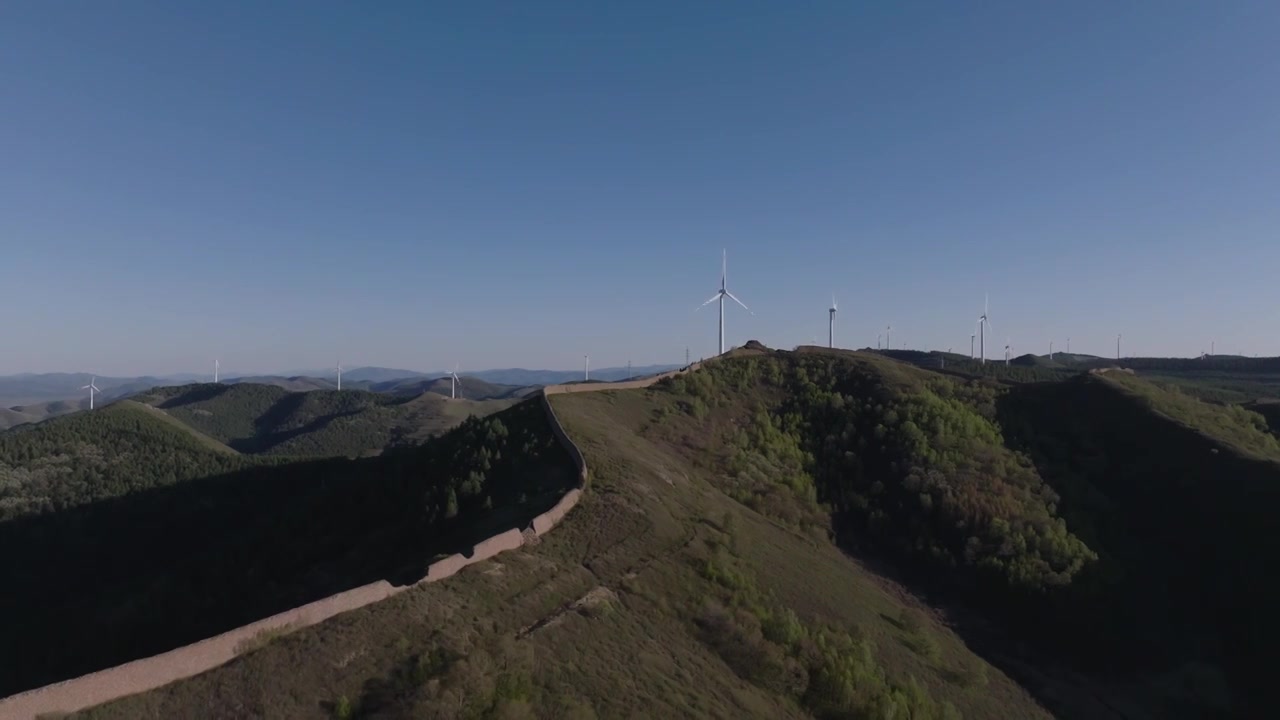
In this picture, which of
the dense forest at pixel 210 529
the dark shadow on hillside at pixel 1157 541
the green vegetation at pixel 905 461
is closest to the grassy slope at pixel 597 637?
the dense forest at pixel 210 529

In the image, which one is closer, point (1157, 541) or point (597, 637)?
point (597, 637)

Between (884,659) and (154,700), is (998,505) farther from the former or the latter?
(154,700)

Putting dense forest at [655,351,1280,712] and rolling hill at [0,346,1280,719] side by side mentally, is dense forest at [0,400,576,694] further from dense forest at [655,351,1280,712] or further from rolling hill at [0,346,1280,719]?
dense forest at [655,351,1280,712]

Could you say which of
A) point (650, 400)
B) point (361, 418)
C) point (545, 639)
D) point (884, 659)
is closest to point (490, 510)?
point (545, 639)

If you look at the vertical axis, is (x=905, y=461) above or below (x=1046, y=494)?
above

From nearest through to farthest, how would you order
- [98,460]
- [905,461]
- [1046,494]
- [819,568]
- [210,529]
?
[819,568] < [1046,494] < [905,461] < [210,529] < [98,460]

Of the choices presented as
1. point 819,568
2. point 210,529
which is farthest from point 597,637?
point 210,529

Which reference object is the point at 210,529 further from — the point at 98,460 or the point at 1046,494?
the point at 1046,494

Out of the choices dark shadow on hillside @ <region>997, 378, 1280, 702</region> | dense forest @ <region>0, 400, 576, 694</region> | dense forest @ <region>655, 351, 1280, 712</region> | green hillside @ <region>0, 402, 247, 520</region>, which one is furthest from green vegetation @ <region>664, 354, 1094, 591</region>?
green hillside @ <region>0, 402, 247, 520</region>
